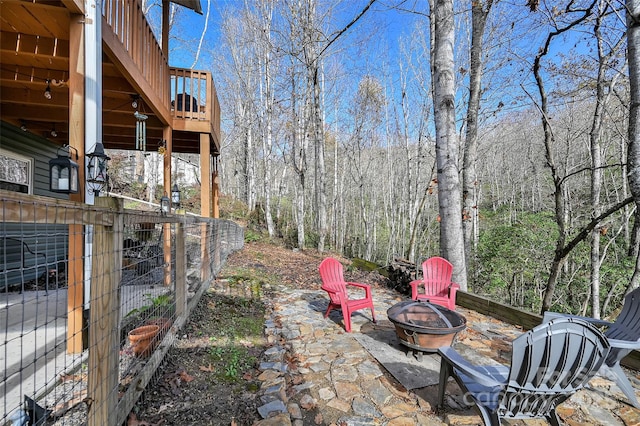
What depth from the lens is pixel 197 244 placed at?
4.62m

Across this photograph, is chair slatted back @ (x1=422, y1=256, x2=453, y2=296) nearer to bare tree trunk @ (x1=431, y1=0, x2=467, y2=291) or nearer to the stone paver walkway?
bare tree trunk @ (x1=431, y1=0, x2=467, y2=291)

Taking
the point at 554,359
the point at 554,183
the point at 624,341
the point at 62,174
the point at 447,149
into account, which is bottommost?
the point at 624,341

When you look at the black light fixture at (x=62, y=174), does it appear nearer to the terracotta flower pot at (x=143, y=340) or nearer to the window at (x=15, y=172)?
the terracotta flower pot at (x=143, y=340)

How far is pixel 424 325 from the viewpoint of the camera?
2.95 metres

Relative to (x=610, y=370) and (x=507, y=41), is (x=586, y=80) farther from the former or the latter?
(x=610, y=370)

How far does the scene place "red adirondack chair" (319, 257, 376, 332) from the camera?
373 centimetres

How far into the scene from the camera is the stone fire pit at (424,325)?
278 centimetres

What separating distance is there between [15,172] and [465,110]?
11765 millimetres

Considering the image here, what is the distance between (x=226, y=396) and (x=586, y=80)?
820cm

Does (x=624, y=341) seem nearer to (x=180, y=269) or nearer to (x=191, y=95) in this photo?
(x=180, y=269)

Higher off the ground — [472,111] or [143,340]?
[472,111]

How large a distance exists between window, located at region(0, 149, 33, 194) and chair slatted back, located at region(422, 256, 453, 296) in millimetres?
7472

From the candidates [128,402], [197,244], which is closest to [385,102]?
[197,244]

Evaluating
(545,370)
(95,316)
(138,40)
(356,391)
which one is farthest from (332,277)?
(138,40)
